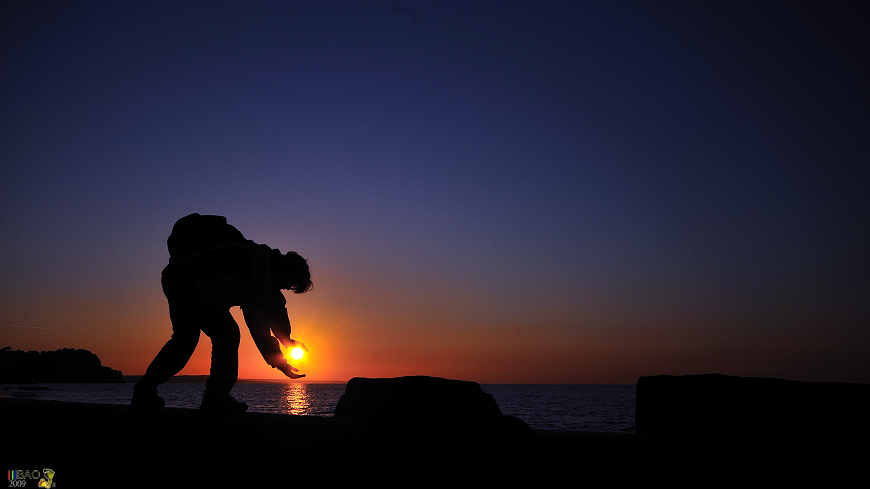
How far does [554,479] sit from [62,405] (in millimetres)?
2717

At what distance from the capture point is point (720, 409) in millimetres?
4391

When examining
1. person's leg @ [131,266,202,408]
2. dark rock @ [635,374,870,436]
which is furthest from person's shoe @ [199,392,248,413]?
dark rock @ [635,374,870,436]

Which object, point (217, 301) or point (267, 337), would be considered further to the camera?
point (267, 337)

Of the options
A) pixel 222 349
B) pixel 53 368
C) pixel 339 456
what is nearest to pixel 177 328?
pixel 222 349

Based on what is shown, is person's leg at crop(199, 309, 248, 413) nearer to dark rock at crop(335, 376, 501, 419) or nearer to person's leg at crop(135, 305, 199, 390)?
person's leg at crop(135, 305, 199, 390)

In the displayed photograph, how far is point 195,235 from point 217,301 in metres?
0.48

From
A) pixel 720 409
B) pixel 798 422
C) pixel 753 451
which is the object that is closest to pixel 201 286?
pixel 753 451

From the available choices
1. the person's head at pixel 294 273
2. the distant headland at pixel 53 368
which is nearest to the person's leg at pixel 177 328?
the person's head at pixel 294 273

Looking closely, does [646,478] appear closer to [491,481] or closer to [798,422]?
[491,481]

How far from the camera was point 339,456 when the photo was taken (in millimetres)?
2637

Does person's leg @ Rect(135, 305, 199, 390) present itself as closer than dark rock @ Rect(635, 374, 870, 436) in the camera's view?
Yes

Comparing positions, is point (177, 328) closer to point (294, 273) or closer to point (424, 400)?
point (294, 273)

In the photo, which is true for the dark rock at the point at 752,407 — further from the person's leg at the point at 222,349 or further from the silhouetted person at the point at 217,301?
the person's leg at the point at 222,349

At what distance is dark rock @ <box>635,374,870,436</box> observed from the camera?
412cm
